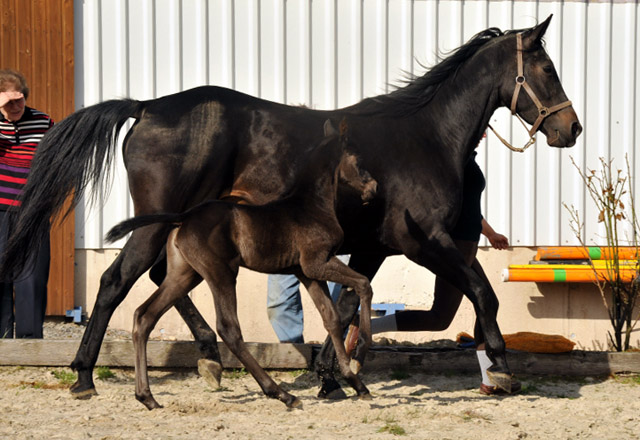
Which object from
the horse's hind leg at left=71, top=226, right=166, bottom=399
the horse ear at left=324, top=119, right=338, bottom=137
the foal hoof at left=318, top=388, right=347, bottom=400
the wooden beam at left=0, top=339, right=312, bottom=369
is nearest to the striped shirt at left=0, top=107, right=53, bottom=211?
the wooden beam at left=0, top=339, right=312, bottom=369

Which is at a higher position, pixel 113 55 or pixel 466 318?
pixel 113 55

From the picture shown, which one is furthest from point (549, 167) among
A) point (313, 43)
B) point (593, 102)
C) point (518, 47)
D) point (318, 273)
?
point (318, 273)

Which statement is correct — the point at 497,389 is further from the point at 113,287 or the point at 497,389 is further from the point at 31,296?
the point at 31,296

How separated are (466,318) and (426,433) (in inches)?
158

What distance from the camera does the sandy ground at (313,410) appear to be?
4.56m

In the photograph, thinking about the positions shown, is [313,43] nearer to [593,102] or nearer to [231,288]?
[593,102]

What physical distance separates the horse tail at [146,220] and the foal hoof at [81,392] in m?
1.10

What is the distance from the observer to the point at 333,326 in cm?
507

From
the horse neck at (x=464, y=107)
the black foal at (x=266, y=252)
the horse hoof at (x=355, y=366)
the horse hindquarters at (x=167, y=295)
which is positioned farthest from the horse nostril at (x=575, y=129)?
the horse hindquarters at (x=167, y=295)

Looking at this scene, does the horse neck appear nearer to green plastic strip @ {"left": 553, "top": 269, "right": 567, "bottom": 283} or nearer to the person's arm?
the person's arm

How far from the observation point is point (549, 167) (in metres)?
8.64

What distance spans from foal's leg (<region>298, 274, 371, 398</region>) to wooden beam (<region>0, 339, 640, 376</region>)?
3.85 ft

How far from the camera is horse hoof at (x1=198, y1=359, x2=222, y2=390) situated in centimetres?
564

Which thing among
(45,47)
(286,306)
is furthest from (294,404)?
(45,47)
